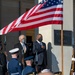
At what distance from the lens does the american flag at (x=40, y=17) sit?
369 inches

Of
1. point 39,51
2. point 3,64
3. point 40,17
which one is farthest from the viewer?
point 3,64

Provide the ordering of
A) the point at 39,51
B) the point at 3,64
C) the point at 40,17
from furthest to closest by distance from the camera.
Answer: the point at 3,64 → the point at 39,51 → the point at 40,17

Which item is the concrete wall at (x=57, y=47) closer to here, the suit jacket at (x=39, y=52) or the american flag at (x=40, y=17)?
the suit jacket at (x=39, y=52)

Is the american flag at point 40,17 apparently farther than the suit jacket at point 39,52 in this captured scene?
No

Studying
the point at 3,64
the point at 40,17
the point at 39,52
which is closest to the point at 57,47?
the point at 39,52

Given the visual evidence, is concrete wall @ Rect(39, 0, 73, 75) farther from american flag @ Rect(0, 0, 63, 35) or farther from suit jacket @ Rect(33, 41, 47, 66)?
american flag @ Rect(0, 0, 63, 35)

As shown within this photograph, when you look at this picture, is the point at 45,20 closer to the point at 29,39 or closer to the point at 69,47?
the point at 69,47

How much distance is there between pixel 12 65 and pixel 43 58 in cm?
211

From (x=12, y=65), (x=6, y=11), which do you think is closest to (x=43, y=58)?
(x=12, y=65)

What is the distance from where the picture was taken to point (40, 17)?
375 inches

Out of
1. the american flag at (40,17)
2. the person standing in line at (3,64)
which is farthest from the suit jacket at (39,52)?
the american flag at (40,17)

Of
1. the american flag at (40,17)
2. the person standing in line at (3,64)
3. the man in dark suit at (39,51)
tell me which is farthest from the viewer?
the person standing in line at (3,64)

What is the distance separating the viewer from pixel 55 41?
11680mm

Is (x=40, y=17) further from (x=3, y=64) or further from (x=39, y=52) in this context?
(x=3, y=64)
